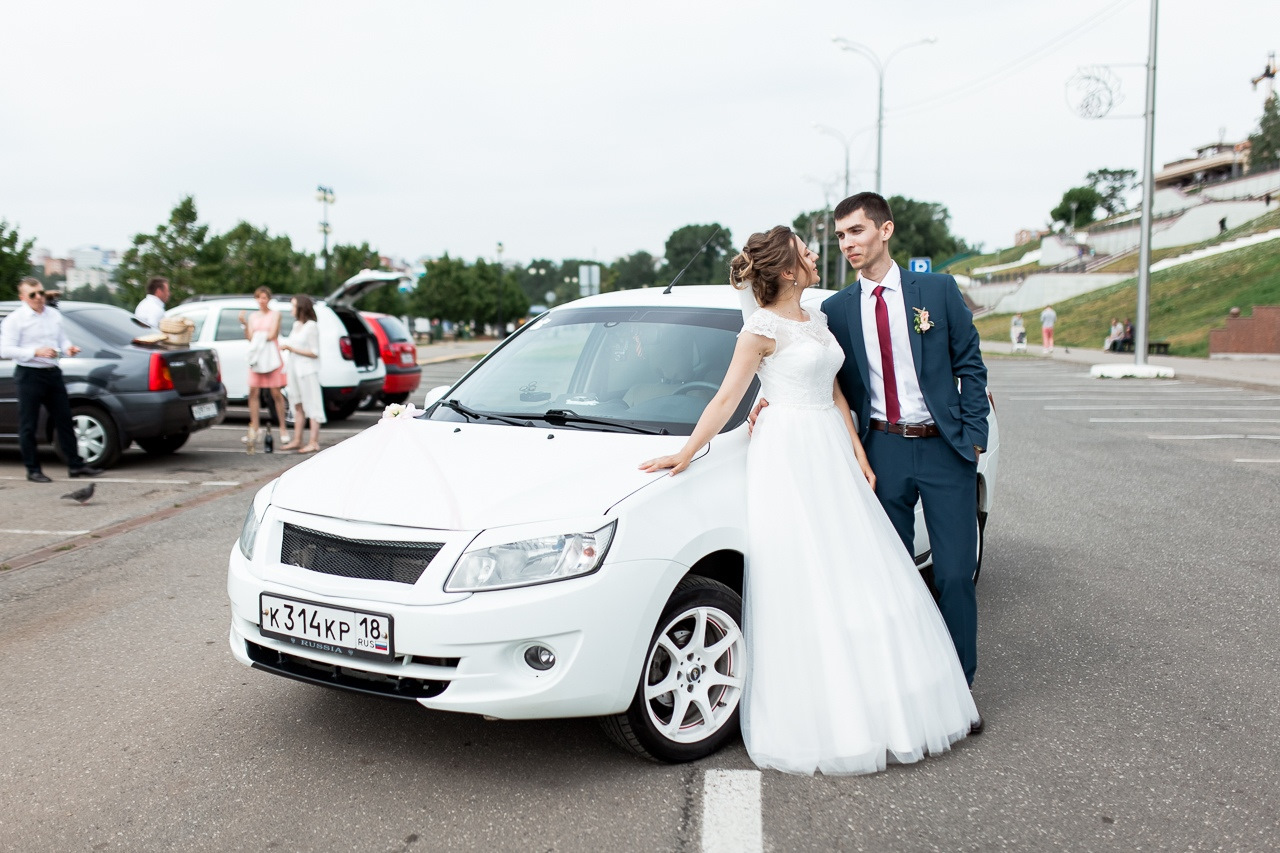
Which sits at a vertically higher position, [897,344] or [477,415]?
[897,344]

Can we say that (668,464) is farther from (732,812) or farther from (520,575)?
(732,812)

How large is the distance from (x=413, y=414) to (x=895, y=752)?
237 cm

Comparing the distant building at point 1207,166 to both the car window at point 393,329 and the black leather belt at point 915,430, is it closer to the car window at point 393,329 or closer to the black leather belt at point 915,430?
the car window at point 393,329

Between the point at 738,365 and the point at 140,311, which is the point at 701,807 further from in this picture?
the point at 140,311

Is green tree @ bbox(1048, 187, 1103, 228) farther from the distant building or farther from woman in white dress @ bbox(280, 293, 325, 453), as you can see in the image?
woman in white dress @ bbox(280, 293, 325, 453)

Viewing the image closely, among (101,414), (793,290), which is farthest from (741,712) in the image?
(101,414)

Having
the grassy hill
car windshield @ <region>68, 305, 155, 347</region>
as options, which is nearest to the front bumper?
car windshield @ <region>68, 305, 155, 347</region>

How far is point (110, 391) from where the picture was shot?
33.3 ft

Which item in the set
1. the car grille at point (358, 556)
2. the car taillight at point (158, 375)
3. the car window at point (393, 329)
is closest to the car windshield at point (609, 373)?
the car grille at point (358, 556)

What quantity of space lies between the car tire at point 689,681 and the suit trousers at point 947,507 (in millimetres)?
826

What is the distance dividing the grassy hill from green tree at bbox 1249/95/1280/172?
2200 inches

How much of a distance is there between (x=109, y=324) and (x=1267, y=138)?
399 ft

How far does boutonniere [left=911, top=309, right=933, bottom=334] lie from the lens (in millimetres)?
3891

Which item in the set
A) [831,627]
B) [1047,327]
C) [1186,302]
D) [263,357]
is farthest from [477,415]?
[1186,302]
